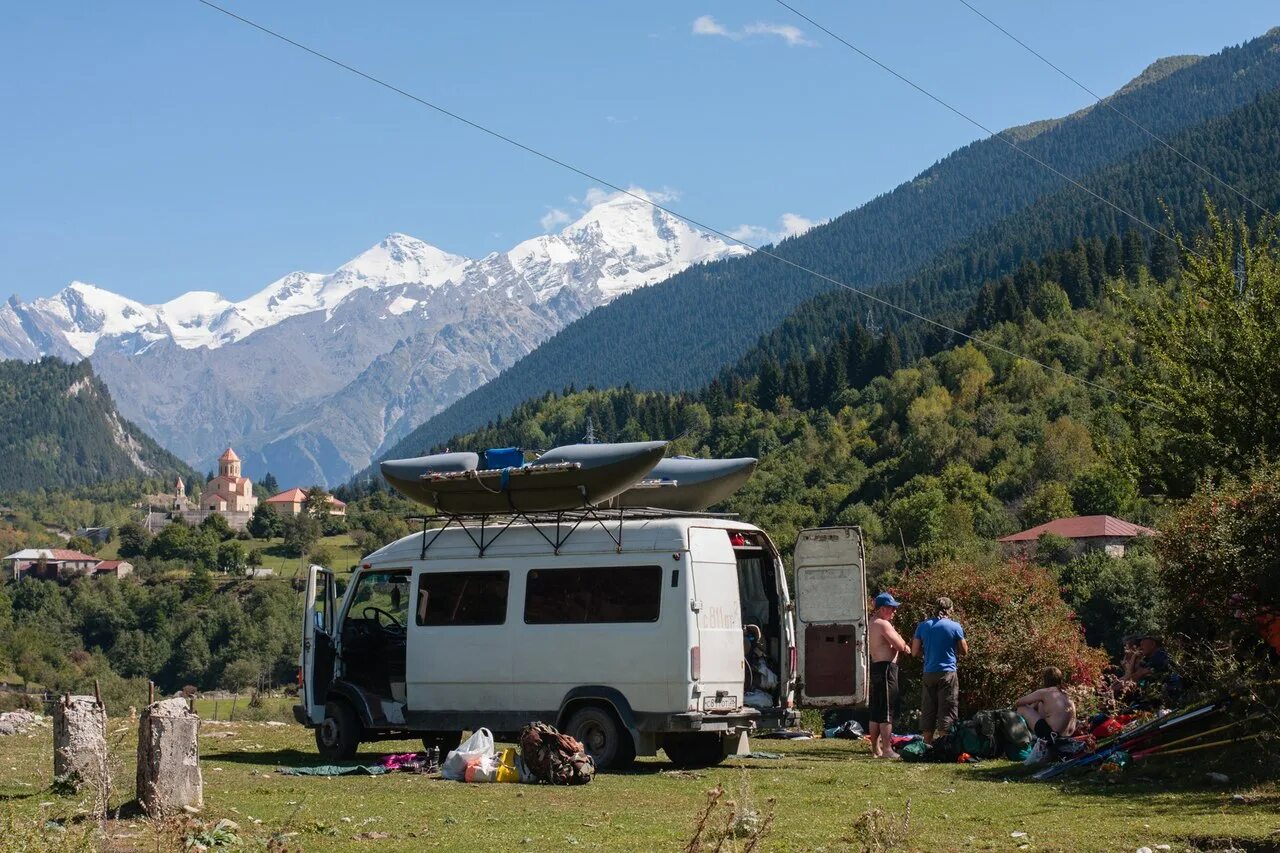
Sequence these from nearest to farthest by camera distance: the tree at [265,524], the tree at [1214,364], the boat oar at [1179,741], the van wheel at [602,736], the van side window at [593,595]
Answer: the boat oar at [1179,741], the van side window at [593,595], the van wheel at [602,736], the tree at [1214,364], the tree at [265,524]

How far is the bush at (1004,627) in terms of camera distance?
1781 centimetres

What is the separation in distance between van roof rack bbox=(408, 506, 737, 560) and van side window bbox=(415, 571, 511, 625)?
31cm

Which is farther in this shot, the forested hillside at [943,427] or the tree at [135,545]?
the tree at [135,545]

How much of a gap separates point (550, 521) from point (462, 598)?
127cm

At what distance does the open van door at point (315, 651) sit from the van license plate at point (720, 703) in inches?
177

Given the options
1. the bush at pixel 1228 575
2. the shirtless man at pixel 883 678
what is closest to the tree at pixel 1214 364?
the shirtless man at pixel 883 678

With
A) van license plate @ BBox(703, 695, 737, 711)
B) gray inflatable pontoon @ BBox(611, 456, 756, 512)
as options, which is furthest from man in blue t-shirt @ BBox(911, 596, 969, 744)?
van license plate @ BBox(703, 695, 737, 711)

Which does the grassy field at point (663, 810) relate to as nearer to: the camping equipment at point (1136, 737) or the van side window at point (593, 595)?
the camping equipment at point (1136, 737)

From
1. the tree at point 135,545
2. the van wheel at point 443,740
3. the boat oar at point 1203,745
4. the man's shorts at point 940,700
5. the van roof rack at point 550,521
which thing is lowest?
the van wheel at point 443,740

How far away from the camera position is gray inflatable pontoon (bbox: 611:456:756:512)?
1597 cm

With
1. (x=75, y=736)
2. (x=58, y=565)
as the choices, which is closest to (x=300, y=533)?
(x=58, y=565)

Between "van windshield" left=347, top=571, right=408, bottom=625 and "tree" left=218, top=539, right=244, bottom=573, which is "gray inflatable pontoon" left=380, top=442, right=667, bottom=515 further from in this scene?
"tree" left=218, top=539, right=244, bottom=573

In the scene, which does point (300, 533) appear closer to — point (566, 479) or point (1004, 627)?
point (1004, 627)

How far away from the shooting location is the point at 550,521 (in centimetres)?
1487
